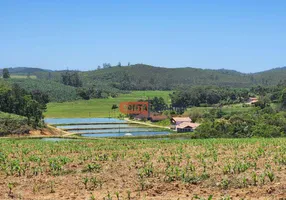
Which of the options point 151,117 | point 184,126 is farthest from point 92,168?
point 151,117

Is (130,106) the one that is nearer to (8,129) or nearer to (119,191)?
(8,129)

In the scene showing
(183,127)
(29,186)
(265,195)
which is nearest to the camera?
(265,195)

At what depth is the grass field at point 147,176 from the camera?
409 inches

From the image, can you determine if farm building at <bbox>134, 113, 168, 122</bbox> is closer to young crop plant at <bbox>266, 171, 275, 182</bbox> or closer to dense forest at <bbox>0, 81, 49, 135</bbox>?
dense forest at <bbox>0, 81, 49, 135</bbox>

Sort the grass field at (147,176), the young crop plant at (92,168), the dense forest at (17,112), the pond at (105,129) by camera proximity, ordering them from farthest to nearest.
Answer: the pond at (105,129)
the dense forest at (17,112)
the young crop plant at (92,168)
the grass field at (147,176)

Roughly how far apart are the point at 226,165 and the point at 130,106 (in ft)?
272

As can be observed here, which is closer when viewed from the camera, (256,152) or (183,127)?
(256,152)

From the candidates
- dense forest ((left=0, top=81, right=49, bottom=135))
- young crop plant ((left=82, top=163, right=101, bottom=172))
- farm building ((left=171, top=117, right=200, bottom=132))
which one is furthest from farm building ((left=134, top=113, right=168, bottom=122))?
young crop plant ((left=82, top=163, right=101, bottom=172))

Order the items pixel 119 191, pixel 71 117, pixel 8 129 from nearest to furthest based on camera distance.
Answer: pixel 119 191 < pixel 8 129 < pixel 71 117

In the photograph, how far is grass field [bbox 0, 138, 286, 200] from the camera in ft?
34.1

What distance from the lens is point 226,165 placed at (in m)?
13.5

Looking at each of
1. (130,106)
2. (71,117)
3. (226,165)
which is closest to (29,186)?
(226,165)

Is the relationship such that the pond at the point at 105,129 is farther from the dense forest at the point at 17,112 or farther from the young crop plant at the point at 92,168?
the young crop plant at the point at 92,168

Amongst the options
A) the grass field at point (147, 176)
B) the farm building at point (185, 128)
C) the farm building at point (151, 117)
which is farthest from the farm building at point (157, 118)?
the grass field at point (147, 176)
